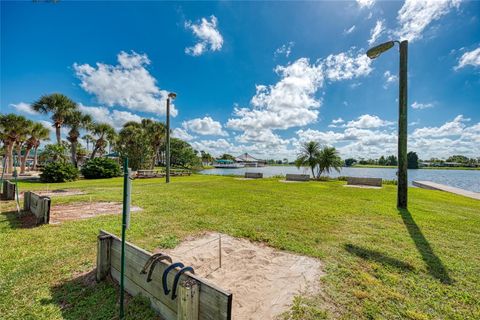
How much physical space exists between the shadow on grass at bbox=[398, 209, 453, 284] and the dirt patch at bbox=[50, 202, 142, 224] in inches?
276

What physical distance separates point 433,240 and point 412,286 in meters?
2.34

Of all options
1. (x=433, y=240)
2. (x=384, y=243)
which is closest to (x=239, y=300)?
(x=384, y=243)

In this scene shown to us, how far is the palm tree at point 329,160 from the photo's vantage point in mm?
19672

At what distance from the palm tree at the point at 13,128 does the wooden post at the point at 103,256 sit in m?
25.3

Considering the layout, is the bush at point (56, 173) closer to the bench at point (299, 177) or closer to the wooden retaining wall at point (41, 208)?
the wooden retaining wall at point (41, 208)

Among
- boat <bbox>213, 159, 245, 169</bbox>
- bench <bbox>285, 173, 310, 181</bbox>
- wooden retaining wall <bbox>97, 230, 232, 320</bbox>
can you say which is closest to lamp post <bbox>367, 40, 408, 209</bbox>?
wooden retaining wall <bbox>97, 230, 232, 320</bbox>

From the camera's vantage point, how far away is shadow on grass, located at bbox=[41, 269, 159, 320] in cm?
211

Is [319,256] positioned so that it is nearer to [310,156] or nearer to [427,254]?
[427,254]

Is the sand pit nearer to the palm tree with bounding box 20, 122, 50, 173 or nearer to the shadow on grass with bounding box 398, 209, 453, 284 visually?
the shadow on grass with bounding box 398, 209, 453, 284

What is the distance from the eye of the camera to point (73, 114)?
22.8 metres

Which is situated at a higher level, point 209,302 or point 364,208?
point 209,302

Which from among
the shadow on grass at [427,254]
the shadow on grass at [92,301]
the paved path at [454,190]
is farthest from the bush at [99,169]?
the paved path at [454,190]

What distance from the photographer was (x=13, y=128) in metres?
19.9

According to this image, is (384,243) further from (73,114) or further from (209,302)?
(73,114)
